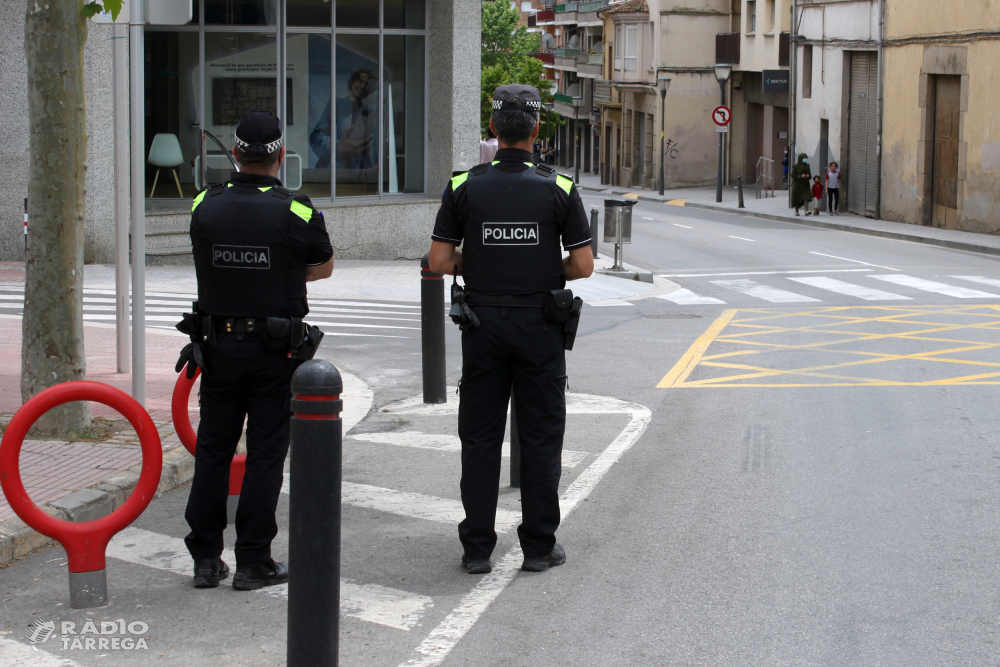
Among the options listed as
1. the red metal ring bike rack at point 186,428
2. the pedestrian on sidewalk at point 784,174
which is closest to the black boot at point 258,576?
the red metal ring bike rack at point 186,428

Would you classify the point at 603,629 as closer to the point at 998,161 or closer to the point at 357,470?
the point at 357,470

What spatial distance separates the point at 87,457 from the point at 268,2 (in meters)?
14.2

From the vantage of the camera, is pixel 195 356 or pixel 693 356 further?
pixel 693 356

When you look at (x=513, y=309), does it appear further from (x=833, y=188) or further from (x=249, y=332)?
(x=833, y=188)

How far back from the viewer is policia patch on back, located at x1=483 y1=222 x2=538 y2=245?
17.1 ft

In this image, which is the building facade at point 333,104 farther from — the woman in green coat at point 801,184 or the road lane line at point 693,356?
the woman in green coat at point 801,184

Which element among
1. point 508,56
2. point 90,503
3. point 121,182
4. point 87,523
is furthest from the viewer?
point 508,56

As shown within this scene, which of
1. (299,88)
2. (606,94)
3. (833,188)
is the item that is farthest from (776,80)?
(299,88)

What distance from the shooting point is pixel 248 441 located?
5.02 m

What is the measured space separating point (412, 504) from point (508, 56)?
83.4m

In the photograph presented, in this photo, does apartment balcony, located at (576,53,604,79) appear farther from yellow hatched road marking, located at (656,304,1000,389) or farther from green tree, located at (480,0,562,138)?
yellow hatched road marking, located at (656,304,1000,389)

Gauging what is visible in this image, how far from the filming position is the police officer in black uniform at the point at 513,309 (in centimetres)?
522

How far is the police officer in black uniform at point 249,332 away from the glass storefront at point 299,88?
15.2 metres

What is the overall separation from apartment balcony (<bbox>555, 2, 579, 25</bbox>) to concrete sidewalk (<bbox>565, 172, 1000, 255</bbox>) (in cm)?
2339
